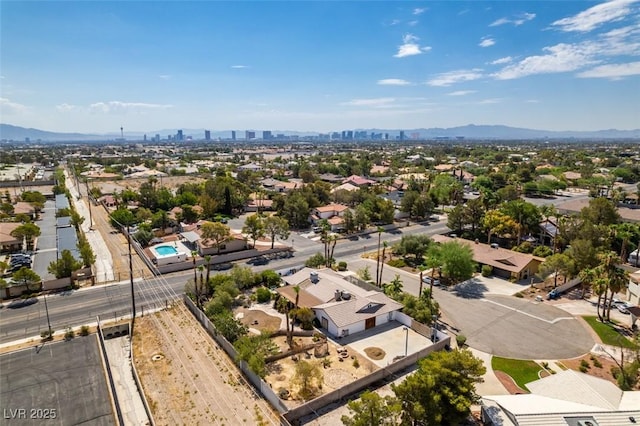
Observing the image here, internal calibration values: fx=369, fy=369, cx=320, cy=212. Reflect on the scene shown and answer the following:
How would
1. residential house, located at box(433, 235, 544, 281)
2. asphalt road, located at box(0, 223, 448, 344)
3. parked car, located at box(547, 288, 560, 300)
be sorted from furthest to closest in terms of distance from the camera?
residential house, located at box(433, 235, 544, 281) < parked car, located at box(547, 288, 560, 300) < asphalt road, located at box(0, 223, 448, 344)

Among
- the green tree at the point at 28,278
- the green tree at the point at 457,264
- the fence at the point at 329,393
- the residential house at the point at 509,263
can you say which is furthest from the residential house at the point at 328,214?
the green tree at the point at 28,278

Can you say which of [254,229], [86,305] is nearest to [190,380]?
[86,305]

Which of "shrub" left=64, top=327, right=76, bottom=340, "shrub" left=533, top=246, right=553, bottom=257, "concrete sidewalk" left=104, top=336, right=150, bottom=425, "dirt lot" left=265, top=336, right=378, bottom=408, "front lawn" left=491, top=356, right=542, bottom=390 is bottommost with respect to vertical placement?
"concrete sidewalk" left=104, top=336, right=150, bottom=425

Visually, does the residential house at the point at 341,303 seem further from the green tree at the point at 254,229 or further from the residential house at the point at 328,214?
the residential house at the point at 328,214

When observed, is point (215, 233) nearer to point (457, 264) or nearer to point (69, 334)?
point (69, 334)

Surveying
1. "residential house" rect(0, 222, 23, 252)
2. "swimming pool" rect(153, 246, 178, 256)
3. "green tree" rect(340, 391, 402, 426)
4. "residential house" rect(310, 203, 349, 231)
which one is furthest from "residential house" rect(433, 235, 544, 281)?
"residential house" rect(0, 222, 23, 252)

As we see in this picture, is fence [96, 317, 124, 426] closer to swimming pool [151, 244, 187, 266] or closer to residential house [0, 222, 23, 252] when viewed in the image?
swimming pool [151, 244, 187, 266]
